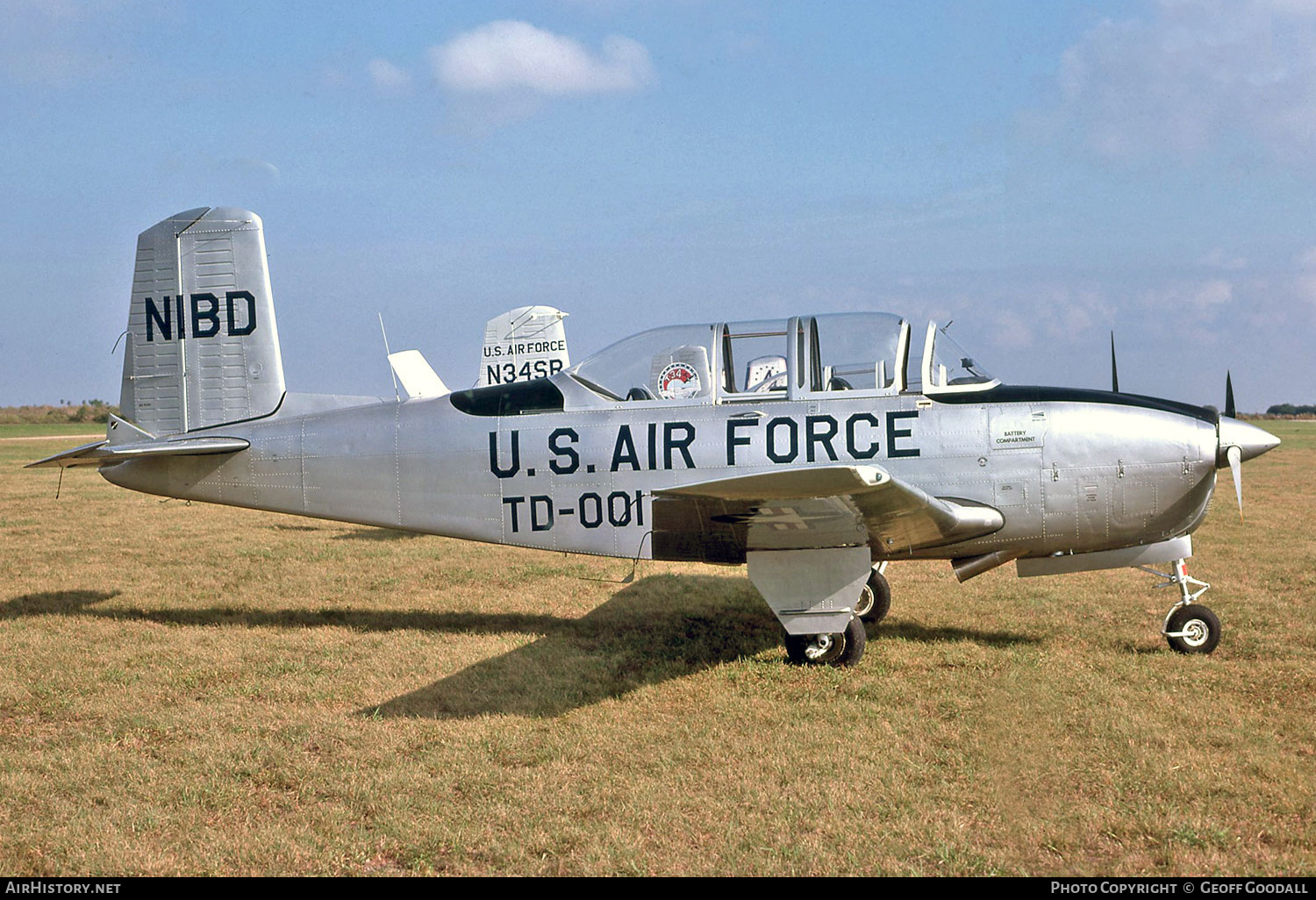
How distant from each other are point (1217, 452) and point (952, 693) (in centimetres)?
266

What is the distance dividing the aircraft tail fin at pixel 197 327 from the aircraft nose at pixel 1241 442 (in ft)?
24.2

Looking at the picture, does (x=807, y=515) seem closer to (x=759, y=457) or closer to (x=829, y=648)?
(x=759, y=457)

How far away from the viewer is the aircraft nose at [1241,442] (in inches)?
258

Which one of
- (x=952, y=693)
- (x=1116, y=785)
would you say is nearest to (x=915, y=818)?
(x=1116, y=785)

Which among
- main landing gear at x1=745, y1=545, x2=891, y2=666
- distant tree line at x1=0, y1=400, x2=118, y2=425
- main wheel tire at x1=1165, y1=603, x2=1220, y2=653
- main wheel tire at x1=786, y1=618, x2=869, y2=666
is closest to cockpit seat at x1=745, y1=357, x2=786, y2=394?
main landing gear at x1=745, y1=545, x2=891, y2=666

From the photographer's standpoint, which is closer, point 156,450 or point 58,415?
point 156,450

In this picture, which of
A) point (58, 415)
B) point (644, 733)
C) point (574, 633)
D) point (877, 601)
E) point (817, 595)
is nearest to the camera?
point (644, 733)

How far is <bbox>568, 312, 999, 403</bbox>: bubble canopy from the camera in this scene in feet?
22.5

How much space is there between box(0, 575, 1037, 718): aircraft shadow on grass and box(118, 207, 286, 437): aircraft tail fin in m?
1.99

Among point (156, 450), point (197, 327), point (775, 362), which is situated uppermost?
point (197, 327)

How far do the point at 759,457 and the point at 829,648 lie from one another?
144 centimetres

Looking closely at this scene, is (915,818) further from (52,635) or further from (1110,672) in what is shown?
(52,635)

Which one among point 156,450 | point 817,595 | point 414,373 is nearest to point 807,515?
point 817,595

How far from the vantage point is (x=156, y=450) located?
25.2 feet
